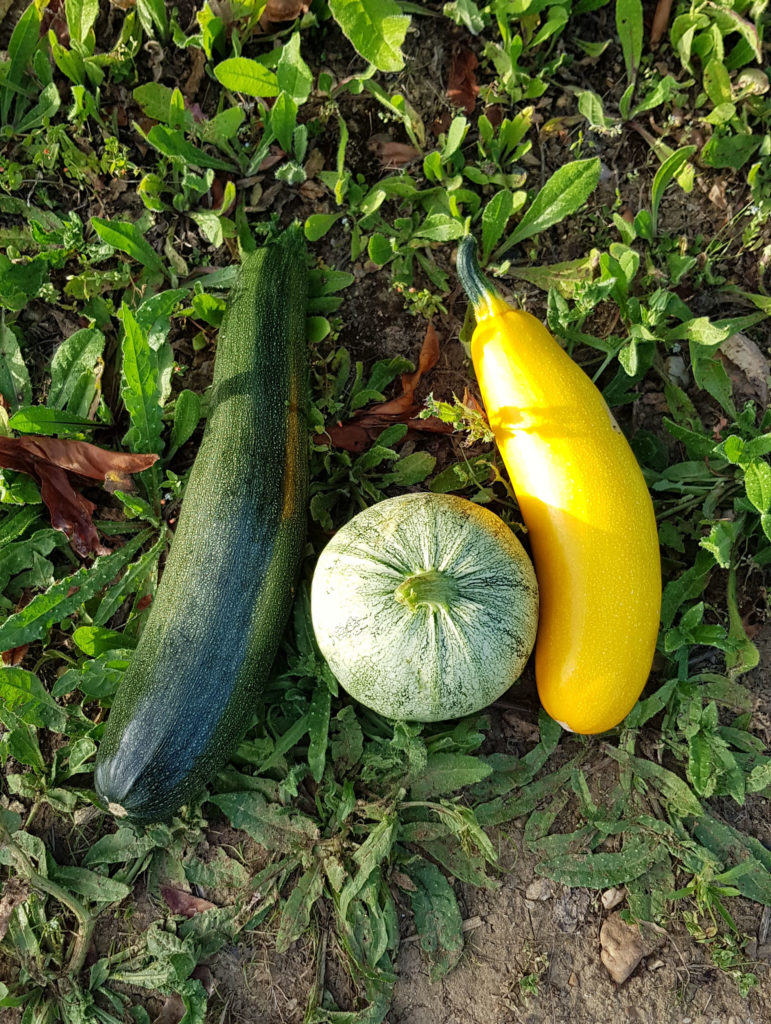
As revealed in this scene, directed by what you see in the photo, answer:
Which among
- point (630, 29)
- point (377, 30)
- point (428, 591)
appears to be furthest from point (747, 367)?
point (377, 30)

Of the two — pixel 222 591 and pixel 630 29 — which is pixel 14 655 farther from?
pixel 630 29

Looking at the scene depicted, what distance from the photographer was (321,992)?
3008 millimetres

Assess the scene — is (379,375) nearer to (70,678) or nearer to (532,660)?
(532,660)

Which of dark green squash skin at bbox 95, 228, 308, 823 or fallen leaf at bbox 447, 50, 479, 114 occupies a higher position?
fallen leaf at bbox 447, 50, 479, 114

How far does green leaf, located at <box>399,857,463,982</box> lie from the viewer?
119 inches

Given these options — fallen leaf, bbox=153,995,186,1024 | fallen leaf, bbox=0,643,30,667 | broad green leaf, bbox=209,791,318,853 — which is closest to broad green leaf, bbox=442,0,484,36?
fallen leaf, bbox=0,643,30,667

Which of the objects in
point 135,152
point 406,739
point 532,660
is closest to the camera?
point 406,739

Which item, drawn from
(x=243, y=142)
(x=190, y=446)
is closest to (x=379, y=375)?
(x=190, y=446)

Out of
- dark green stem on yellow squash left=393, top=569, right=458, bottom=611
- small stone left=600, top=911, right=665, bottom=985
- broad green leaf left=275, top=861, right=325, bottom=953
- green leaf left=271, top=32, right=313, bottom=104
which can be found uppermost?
green leaf left=271, top=32, right=313, bottom=104

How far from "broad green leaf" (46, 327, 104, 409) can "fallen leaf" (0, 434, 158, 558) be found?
0.68ft

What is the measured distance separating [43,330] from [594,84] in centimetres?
277

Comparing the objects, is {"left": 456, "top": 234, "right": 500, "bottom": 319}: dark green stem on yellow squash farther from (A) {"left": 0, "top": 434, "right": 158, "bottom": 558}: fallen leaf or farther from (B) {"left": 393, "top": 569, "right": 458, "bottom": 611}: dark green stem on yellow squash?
(A) {"left": 0, "top": 434, "right": 158, "bottom": 558}: fallen leaf

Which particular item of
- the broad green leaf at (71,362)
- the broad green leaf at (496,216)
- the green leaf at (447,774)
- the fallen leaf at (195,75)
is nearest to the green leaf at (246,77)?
the fallen leaf at (195,75)

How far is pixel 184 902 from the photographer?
308cm
